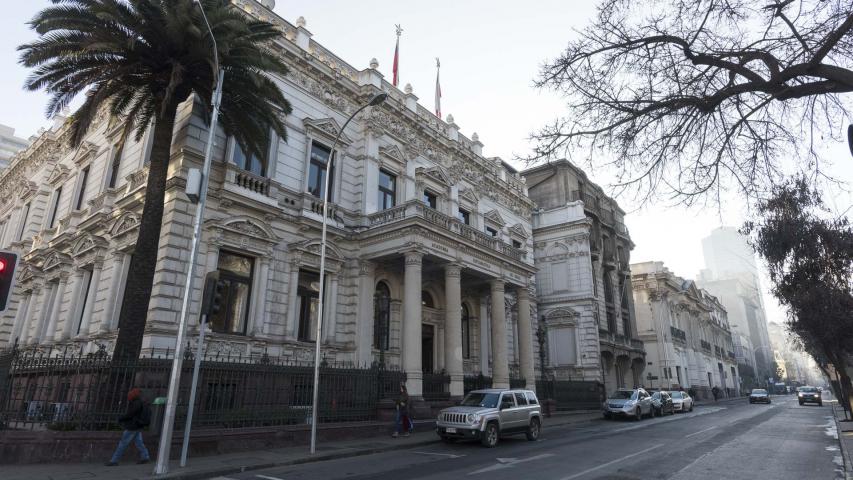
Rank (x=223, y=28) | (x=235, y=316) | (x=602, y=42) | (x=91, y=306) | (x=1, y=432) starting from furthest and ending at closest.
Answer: (x=91, y=306) < (x=235, y=316) < (x=223, y=28) < (x=1, y=432) < (x=602, y=42)

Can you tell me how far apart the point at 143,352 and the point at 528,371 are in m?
17.9

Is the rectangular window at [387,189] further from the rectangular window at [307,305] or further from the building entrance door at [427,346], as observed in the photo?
the building entrance door at [427,346]

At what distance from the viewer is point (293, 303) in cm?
1891

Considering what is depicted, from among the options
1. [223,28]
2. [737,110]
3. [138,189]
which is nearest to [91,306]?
[138,189]

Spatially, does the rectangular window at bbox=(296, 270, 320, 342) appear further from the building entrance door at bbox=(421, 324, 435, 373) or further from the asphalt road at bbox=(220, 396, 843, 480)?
the building entrance door at bbox=(421, 324, 435, 373)

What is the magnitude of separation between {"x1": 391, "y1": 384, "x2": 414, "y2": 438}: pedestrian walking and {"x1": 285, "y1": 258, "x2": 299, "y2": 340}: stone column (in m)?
4.85

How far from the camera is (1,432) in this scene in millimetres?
10594

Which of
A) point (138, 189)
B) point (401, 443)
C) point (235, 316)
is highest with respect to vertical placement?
point (138, 189)

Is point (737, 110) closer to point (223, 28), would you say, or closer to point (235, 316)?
point (223, 28)

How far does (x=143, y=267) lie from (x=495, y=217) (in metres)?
22.3

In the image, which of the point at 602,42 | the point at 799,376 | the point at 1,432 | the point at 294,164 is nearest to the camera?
the point at 602,42

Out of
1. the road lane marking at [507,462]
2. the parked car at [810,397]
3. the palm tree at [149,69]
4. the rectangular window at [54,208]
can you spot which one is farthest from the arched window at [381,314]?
the parked car at [810,397]

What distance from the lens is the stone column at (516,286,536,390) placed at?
25197mm

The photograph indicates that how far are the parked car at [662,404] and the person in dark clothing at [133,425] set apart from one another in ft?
91.8
